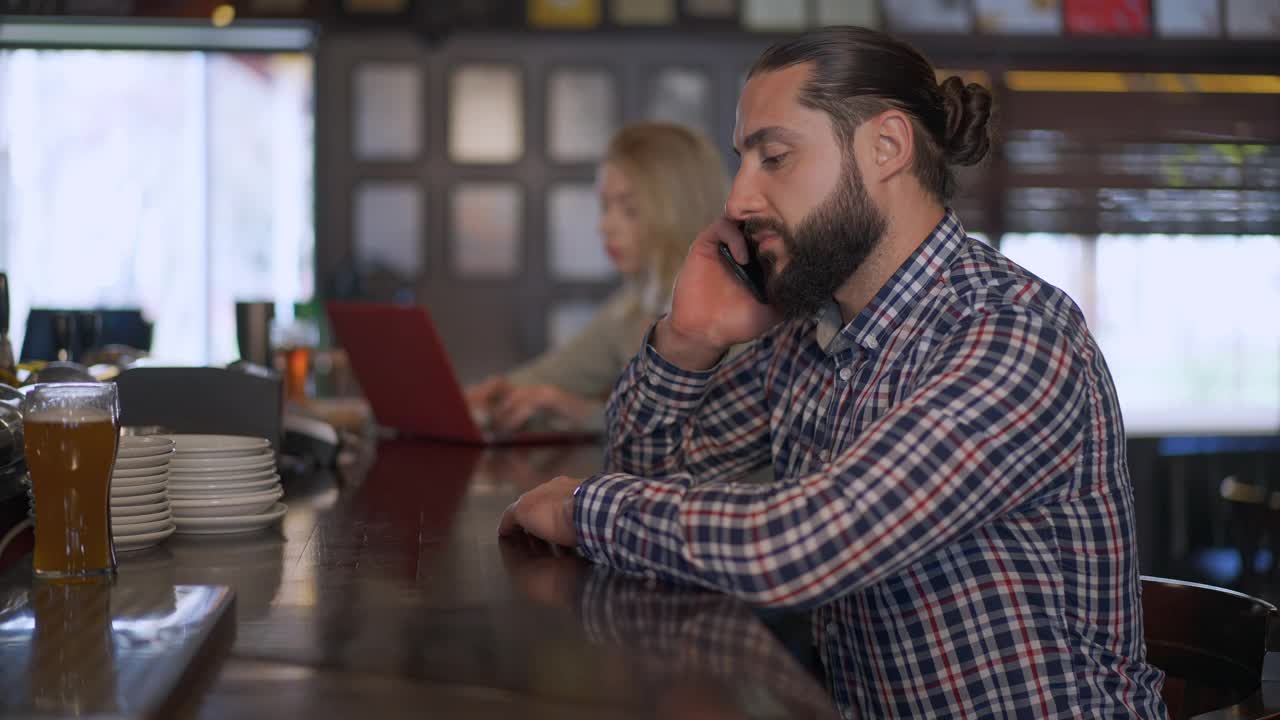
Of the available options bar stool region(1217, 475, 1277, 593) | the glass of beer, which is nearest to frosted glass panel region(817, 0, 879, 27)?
bar stool region(1217, 475, 1277, 593)

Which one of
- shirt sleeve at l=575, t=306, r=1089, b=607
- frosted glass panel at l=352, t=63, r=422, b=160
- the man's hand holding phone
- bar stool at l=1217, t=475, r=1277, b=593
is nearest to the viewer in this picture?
shirt sleeve at l=575, t=306, r=1089, b=607

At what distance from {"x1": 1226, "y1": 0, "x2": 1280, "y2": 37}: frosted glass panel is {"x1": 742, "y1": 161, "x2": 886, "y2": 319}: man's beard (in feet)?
13.1

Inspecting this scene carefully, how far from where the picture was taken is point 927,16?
4.61m

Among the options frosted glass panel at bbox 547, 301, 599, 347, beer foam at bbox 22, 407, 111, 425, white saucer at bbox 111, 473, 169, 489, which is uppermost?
beer foam at bbox 22, 407, 111, 425

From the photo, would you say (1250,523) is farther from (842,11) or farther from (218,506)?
(842,11)

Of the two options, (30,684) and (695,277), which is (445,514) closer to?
(695,277)

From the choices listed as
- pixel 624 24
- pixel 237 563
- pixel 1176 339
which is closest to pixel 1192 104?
pixel 1176 339

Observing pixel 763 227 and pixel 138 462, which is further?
pixel 763 227

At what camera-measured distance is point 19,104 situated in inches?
192

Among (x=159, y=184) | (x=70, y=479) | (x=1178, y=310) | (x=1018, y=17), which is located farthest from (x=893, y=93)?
(x=159, y=184)

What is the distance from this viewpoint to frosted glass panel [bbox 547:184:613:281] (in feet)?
15.0

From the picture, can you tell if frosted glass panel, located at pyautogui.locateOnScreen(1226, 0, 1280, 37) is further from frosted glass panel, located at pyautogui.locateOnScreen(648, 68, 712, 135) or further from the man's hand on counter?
the man's hand on counter

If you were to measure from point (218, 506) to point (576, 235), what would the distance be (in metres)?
3.41

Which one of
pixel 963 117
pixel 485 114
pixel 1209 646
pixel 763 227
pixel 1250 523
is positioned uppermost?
pixel 485 114
